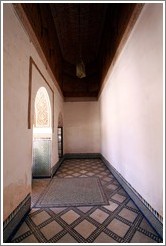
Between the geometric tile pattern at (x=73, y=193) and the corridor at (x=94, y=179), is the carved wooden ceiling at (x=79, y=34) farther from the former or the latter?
the geometric tile pattern at (x=73, y=193)

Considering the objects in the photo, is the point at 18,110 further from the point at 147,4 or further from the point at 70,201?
the point at 147,4

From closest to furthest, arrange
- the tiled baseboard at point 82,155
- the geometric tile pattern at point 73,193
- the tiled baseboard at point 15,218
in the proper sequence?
the tiled baseboard at point 15,218 < the geometric tile pattern at point 73,193 < the tiled baseboard at point 82,155

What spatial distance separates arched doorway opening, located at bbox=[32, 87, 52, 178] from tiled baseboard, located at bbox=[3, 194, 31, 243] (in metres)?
1.84

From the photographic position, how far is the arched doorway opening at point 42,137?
4176mm

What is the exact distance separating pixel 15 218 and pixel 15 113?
1.38 metres

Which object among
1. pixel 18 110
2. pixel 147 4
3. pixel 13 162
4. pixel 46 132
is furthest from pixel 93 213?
pixel 147 4

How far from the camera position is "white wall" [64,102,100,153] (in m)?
7.64

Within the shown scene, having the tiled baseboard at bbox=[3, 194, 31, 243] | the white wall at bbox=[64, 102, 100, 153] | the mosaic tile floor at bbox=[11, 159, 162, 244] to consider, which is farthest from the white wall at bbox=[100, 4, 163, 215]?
the white wall at bbox=[64, 102, 100, 153]

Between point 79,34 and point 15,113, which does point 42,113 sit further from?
point 79,34

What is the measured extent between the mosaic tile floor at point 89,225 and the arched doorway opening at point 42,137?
151 cm

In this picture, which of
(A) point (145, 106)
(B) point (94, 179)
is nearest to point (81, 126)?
(B) point (94, 179)

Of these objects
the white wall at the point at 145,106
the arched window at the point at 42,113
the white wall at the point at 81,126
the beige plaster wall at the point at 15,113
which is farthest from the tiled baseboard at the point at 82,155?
the beige plaster wall at the point at 15,113

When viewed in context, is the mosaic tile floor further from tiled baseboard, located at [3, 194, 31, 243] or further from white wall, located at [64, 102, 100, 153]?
white wall, located at [64, 102, 100, 153]

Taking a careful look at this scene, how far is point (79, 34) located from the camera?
5117 mm
